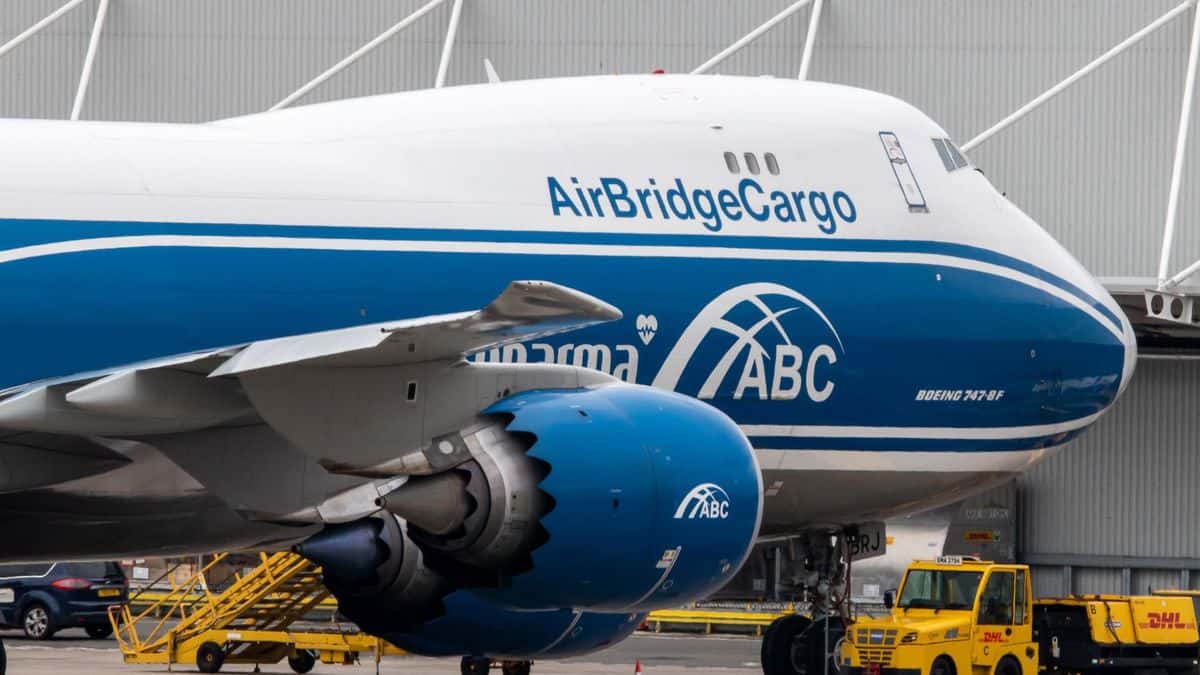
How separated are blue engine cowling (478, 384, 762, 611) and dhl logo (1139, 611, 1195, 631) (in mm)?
19486

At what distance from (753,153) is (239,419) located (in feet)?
16.2

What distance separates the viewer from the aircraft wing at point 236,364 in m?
10.7

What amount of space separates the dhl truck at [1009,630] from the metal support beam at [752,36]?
32.4ft

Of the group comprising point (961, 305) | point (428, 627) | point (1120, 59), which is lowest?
point (428, 627)

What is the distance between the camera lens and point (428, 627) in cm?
1416

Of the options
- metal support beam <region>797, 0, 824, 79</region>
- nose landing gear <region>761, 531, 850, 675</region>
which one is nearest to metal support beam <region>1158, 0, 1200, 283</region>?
metal support beam <region>797, 0, 824, 79</region>

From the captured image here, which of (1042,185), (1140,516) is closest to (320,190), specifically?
(1042,185)

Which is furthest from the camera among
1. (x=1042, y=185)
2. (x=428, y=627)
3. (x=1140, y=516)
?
(x=1140, y=516)

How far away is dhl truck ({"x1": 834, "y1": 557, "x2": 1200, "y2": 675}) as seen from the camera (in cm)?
2844

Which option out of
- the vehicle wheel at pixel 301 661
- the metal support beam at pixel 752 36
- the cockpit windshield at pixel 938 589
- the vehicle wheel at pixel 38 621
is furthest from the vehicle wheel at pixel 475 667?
the vehicle wheel at pixel 38 621

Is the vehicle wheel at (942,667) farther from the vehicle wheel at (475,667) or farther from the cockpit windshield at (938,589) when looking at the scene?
the vehicle wheel at (475,667)

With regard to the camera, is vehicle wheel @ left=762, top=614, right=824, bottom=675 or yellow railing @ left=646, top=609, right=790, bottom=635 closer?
vehicle wheel @ left=762, top=614, right=824, bottom=675

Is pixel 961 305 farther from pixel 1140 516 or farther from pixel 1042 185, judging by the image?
pixel 1140 516

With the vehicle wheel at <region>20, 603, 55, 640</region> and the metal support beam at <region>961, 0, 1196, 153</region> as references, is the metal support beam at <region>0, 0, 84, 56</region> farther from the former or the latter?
the metal support beam at <region>961, 0, 1196, 153</region>
